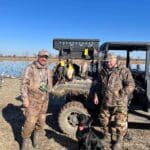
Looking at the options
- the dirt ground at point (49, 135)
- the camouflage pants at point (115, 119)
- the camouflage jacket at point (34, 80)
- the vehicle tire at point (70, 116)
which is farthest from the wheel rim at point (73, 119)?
the camouflage jacket at point (34, 80)

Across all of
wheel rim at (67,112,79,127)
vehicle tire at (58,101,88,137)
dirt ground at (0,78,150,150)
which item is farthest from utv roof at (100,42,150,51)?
dirt ground at (0,78,150,150)

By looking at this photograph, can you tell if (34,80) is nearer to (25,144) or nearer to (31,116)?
(31,116)

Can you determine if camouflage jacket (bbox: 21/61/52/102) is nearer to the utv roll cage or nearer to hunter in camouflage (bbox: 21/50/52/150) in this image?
hunter in camouflage (bbox: 21/50/52/150)

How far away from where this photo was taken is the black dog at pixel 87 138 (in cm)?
650

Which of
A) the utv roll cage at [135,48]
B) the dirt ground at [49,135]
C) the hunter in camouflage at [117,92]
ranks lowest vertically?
the dirt ground at [49,135]

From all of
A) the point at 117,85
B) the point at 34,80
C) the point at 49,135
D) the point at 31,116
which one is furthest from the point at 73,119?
the point at 117,85

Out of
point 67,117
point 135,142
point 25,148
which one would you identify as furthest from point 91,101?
point 25,148

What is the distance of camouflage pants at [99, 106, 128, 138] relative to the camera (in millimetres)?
7000

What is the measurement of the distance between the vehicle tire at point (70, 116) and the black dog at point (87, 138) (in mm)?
1452

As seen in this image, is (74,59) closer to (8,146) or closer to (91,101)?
(91,101)

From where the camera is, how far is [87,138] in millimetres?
6586

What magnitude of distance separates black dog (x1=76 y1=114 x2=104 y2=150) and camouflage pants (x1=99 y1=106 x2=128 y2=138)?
1.65 feet

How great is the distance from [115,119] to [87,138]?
0.76 meters

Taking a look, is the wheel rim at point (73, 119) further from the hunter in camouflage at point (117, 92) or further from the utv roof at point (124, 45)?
the utv roof at point (124, 45)
